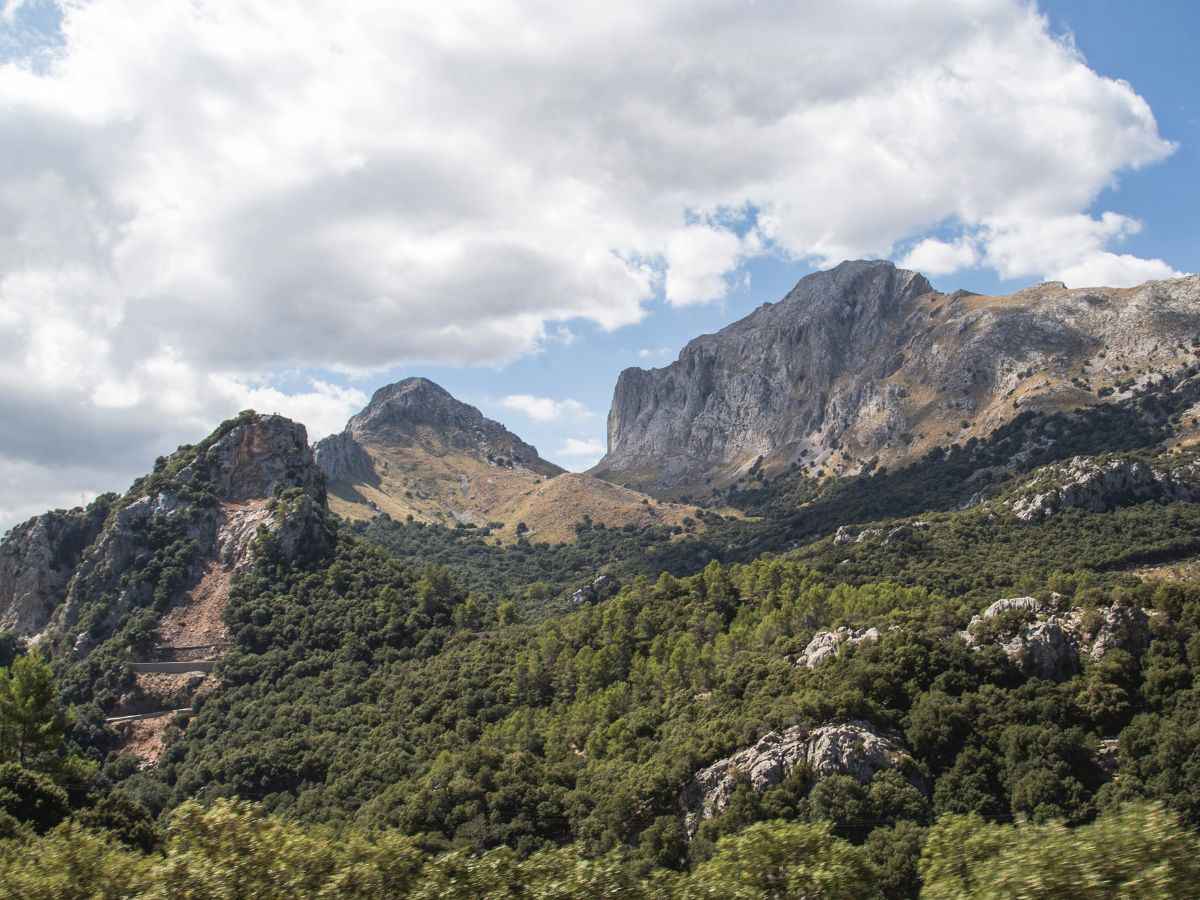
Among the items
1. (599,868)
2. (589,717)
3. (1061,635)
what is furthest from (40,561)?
(599,868)

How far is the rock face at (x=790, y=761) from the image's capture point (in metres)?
58.5

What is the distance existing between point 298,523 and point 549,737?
81116 mm

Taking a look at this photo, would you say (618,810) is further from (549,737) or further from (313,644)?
(313,644)

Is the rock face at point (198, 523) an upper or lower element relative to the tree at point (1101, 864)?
upper

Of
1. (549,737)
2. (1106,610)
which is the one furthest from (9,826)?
(1106,610)

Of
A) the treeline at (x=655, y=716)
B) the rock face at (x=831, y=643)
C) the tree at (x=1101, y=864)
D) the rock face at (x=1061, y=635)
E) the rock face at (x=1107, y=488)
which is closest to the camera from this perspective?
the tree at (x=1101, y=864)

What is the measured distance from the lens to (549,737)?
3297 inches

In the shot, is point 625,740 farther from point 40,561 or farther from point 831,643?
point 40,561

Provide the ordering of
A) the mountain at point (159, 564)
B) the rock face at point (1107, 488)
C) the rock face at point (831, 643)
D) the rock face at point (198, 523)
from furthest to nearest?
the rock face at point (1107, 488)
the rock face at point (198, 523)
the mountain at point (159, 564)
the rock face at point (831, 643)

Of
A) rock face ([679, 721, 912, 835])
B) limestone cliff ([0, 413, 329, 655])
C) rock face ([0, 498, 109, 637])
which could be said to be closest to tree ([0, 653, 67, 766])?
rock face ([679, 721, 912, 835])

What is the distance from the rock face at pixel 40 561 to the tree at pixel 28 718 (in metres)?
87.1

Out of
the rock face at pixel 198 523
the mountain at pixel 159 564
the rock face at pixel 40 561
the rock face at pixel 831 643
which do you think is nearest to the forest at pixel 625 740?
the rock face at pixel 831 643

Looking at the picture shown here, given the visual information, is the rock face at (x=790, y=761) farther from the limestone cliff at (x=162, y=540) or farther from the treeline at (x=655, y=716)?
the limestone cliff at (x=162, y=540)

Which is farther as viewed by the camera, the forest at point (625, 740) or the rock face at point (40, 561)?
the rock face at point (40, 561)
